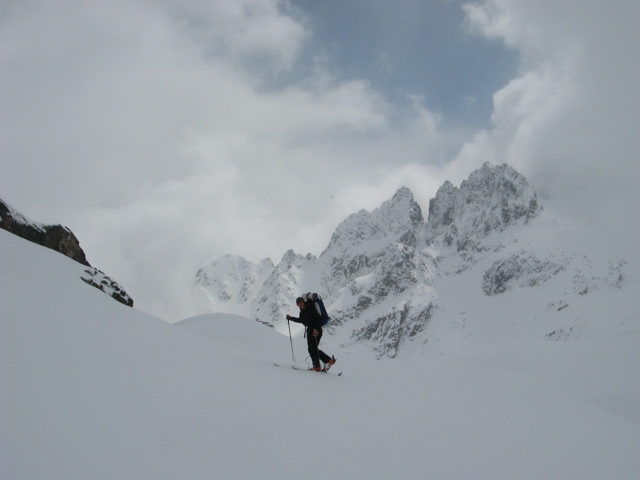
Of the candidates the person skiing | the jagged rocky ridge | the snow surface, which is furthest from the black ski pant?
the jagged rocky ridge

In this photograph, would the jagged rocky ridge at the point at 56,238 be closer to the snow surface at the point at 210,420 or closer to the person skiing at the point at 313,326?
the snow surface at the point at 210,420

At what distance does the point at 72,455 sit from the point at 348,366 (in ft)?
41.4

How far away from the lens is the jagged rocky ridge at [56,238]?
1778 cm

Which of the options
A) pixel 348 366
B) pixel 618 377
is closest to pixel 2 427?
pixel 348 366

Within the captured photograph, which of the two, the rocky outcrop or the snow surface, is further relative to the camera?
the rocky outcrop

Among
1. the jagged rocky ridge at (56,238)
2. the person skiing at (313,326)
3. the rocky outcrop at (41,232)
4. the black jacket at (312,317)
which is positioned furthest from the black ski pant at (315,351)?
the rocky outcrop at (41,232)

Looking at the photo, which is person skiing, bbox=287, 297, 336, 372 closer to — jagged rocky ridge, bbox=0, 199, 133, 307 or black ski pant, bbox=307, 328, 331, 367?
black ski pant, bbox=307, 328, 331, 367

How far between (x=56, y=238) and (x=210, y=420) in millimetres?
20689

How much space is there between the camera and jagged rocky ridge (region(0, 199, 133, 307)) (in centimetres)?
1778

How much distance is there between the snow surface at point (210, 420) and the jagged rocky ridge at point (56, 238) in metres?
8.52

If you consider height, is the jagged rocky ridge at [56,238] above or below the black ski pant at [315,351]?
above

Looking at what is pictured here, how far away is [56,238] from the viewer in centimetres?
2112

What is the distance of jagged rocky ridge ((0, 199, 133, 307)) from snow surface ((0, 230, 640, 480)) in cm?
852

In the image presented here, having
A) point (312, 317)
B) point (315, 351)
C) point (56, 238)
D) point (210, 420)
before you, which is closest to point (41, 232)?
point (56, 238)
